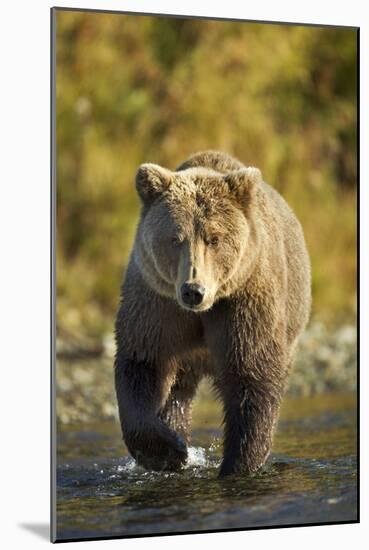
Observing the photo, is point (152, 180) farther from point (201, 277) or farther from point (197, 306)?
point (197, 306)

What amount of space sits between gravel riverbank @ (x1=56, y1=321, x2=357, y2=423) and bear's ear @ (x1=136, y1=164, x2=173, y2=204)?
148 inches

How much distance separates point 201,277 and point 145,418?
105 centimetres

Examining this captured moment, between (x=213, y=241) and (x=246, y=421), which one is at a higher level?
(x=213, y=241)

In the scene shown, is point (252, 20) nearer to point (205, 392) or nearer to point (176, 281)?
point (176, 281)

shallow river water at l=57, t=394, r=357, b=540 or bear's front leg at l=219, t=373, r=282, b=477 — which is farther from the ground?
bear's front leg at l=219, t=373, r=282, b=477

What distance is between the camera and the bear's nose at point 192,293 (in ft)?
21.2

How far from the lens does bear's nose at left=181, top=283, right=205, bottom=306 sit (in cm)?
646

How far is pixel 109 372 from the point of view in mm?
11984

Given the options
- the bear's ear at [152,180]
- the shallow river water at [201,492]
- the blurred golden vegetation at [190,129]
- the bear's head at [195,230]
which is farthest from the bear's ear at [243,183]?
the blurred golden vegetation at [190,129]

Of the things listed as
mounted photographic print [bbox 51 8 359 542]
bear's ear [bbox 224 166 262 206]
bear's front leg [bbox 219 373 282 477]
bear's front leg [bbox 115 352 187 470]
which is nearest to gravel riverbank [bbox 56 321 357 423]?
mounted photographic print [bbox 51 8 359 542]

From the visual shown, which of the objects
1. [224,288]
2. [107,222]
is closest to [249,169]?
[224,288]

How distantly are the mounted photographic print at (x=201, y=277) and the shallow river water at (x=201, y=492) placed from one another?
0.6 inches

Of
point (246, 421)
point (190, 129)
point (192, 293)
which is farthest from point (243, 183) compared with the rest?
point (190, 129)

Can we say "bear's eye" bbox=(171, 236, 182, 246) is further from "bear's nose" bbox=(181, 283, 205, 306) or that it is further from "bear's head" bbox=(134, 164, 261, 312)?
"bear's nose" bbox=(181, 283, 205, 306)
